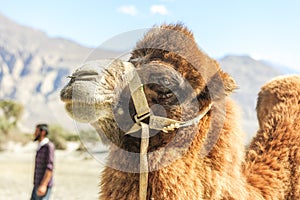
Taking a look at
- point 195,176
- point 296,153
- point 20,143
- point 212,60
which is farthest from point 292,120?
point 20,143

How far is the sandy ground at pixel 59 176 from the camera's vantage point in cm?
1534

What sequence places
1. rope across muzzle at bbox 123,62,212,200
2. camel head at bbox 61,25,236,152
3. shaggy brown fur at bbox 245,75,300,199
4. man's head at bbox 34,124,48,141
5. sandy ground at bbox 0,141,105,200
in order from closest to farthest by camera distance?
camel head at bbox 61,25,236,152 → rope across muzzle at bbox 123,62,212,200 → shaggy brown fur at bbox 245,75,300,199 → man's head at bbox 34,124,48,141 → sandy ground at bbox 0,141,105,200

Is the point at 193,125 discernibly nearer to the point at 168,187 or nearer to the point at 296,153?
the point at 168,187

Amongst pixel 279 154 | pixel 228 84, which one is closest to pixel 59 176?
pixel 279 154

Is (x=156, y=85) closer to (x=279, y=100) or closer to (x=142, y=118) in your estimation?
(x=142, y=118)

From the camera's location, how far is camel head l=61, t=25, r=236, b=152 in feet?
8.70

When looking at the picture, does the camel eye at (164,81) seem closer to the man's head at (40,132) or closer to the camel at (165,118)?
the camel at (165,118)

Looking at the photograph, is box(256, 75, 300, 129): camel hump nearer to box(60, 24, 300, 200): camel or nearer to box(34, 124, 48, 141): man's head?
box(60, 24, 300, 200): camel

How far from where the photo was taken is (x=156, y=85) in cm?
289

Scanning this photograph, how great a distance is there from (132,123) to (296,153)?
1.41 metres

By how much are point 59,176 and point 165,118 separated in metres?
19.5

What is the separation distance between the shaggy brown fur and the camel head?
74 cm

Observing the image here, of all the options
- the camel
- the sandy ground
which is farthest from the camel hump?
the sandy ground

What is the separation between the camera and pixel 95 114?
262cm
